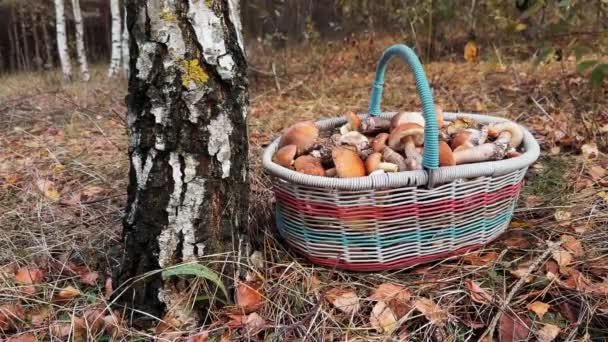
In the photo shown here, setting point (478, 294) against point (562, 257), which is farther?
point (562, 257)

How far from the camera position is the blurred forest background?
2768 millimetres

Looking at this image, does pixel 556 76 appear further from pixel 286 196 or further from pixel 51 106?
pixel 51 106

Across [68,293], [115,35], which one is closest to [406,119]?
[68,293]

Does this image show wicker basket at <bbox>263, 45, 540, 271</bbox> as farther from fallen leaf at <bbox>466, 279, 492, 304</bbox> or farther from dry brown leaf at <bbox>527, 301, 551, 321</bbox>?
dry brown leaf at <bbox>527, 301, 551, 321</bbox>

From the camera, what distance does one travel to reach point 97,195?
1.99 meters

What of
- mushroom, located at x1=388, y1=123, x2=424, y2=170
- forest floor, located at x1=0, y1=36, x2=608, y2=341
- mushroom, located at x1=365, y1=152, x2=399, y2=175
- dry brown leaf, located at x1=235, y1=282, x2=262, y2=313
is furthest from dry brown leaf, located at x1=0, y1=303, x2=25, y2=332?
mushroom, located at x1=388, y1=123, x2=424, y2=170

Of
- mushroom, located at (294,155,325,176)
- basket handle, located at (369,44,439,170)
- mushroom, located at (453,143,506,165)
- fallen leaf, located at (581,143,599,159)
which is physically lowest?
fallen leaf, located at (581,143,599,159)

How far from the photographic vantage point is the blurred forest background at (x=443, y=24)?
2.77 meters

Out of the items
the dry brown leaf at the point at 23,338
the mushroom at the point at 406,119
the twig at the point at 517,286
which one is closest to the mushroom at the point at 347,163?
the mushroom at the point at 406,119

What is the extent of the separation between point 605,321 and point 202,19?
4.05 ft

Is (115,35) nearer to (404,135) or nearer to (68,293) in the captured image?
(68,293)

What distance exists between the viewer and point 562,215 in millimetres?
1577

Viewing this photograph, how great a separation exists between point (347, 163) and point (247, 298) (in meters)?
0.45

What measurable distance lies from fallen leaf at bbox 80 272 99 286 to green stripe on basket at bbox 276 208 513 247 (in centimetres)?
57
